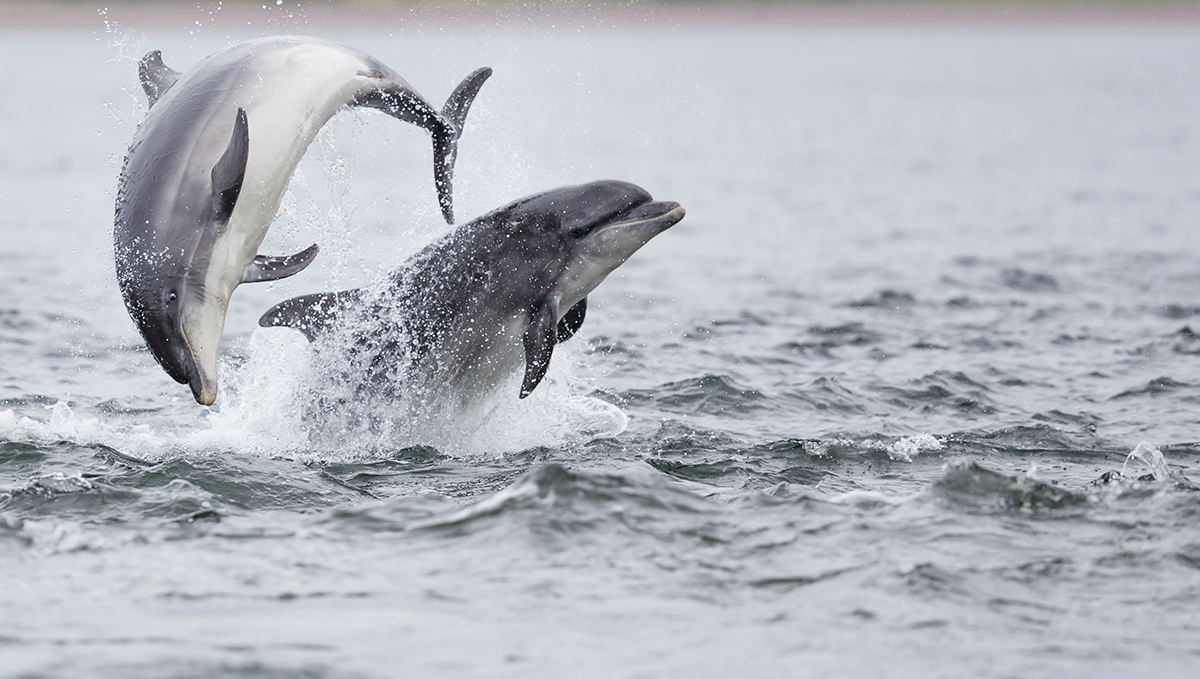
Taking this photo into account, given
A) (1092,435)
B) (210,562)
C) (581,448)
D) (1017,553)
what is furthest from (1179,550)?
(210,562)

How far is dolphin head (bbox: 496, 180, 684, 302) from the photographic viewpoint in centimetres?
1211

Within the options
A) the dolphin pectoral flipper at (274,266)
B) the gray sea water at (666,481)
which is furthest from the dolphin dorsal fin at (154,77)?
the dolphin pectoral flipper at (274,266)

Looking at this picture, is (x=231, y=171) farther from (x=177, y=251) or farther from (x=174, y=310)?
(x=174, y=310)

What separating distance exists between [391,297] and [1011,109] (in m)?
70.6

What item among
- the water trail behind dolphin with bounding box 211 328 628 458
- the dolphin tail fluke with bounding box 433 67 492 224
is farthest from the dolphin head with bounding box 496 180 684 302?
the water trail behind dolphin with bounding box 211 328 628 458

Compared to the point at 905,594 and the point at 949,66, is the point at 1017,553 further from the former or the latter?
the point at 949,66

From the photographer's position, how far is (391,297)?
1258 centimetres

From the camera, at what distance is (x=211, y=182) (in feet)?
34.7

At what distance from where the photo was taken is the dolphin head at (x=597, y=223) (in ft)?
39.7

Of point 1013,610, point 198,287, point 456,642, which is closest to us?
point 456,642

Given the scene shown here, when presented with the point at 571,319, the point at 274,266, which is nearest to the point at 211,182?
the point at 274,266

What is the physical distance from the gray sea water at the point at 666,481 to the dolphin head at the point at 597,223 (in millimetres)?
1443

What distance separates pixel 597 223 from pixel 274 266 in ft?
9.39

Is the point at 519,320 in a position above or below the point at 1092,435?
above
